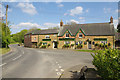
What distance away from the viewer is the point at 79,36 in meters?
27.5

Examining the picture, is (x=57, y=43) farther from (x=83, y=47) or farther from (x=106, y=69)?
(x=106, y=69)

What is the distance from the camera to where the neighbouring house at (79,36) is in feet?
85.1

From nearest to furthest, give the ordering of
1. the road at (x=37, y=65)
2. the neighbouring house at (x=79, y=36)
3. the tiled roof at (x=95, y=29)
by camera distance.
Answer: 1. the road at (x=37, y=65)
2. the neighbouring house at (x=79, y=36)
3. the tiled roof at (x=95, y=29)

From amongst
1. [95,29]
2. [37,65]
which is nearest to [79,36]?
[95,29]

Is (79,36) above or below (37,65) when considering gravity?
above

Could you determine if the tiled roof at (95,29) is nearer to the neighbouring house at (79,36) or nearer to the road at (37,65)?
the neighbouring house at (79,36)

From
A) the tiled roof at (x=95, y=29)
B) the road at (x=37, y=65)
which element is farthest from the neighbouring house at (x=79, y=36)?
the road at (x=37, y=65)

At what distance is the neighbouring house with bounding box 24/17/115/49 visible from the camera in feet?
85.1

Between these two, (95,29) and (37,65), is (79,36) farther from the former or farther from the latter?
(37,65)

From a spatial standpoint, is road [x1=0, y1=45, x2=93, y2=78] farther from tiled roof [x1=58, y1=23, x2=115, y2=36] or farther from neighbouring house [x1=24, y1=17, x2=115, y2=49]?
tiled roof [x1=58, y1=23, x2=115, y2=36]

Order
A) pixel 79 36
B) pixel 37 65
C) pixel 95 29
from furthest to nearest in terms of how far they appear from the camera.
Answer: pixel 95 29 < pixel 79 36 < pixel 37 65

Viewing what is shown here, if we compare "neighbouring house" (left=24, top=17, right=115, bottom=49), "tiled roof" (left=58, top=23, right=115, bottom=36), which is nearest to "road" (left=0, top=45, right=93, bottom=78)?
"neighbouring house" (left=24, top=17, right=115, bottom=49)


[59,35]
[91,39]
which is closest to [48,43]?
[59,35]

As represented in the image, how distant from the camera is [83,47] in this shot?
26.8 meters
